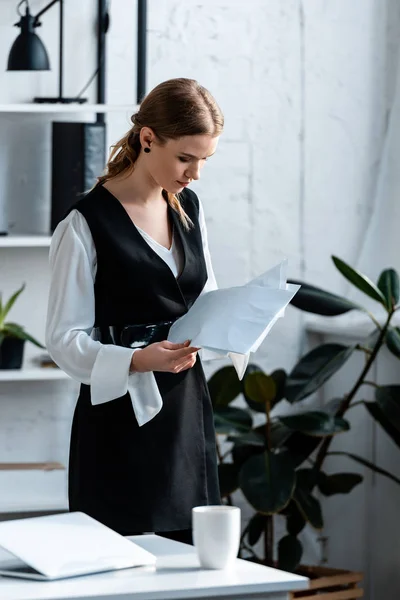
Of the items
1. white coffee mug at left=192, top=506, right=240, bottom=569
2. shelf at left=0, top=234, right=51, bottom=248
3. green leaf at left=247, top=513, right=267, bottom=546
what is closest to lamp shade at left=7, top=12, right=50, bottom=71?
shelf at left=0, top=234, right=51, bottom=248

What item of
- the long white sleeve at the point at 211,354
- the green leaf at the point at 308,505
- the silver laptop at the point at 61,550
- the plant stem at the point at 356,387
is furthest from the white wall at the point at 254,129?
the silver laptop at the point at 61,550

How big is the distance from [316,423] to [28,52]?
1.32m

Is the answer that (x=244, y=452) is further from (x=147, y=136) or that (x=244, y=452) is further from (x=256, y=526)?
(x=147, y=136)

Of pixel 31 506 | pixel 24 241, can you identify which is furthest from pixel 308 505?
pixel 24 241

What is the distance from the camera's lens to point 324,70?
348 centimetres

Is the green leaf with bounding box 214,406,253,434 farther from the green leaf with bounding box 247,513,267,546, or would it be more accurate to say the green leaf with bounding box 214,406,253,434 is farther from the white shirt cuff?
the white shirt cuff

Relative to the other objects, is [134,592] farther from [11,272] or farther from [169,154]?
[11,272]

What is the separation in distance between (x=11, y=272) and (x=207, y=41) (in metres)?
0.96

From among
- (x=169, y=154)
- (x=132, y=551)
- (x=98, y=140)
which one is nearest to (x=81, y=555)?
(x=132, y=551)

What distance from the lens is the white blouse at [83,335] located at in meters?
1.80

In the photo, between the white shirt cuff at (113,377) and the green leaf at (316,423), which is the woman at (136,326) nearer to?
the white shirt cuff at (113,377)

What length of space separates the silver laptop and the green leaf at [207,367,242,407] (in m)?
1.69

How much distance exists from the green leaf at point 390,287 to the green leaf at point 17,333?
99cm

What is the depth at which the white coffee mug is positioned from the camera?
1.38 m
